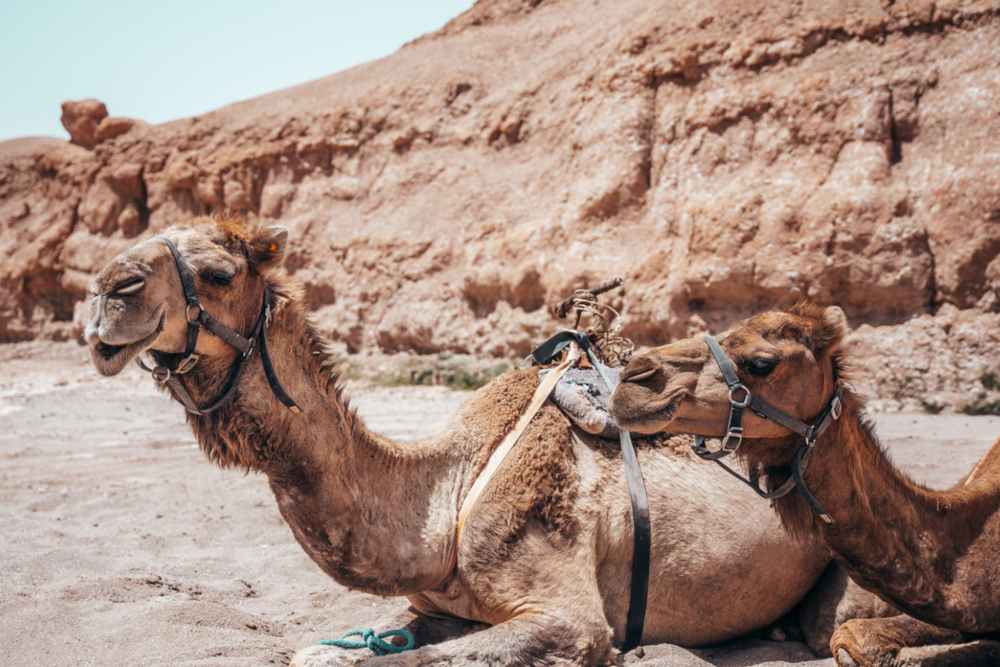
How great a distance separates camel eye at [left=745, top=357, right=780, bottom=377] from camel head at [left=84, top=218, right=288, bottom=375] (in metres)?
1.75

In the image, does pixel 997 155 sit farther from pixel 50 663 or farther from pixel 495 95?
pixel 50 663

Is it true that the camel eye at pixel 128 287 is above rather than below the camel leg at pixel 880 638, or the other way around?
above

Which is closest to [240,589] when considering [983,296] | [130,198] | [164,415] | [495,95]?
[164,415]

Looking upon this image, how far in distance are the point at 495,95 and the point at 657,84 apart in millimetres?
5255

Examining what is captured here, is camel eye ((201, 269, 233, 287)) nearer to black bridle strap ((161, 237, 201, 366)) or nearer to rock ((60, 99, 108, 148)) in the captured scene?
black bridle strap ((161, 237, 201, 366))

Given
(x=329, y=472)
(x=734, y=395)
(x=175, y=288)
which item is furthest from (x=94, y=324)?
(x=734, y=395)

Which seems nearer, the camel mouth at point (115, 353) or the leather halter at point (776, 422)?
the leather halter at point (776, 422)

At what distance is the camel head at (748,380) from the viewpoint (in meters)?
2.70

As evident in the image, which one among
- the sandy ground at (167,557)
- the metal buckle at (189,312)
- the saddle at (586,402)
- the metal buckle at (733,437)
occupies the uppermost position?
the metal buckle at (189,312)

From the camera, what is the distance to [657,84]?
688 inches

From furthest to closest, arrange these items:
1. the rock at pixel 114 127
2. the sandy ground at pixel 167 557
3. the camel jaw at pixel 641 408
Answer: the rock at pixel 114 127 < the sandy ground at pixel 167 557 < the camel jaw at pixel 641 408

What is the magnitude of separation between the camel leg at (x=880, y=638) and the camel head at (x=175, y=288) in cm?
238

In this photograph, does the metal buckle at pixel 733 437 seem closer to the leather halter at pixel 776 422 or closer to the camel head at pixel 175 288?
the leather halter at pixel 776 422

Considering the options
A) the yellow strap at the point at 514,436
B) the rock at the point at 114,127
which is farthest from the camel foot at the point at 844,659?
the rock at the point at 114,127
